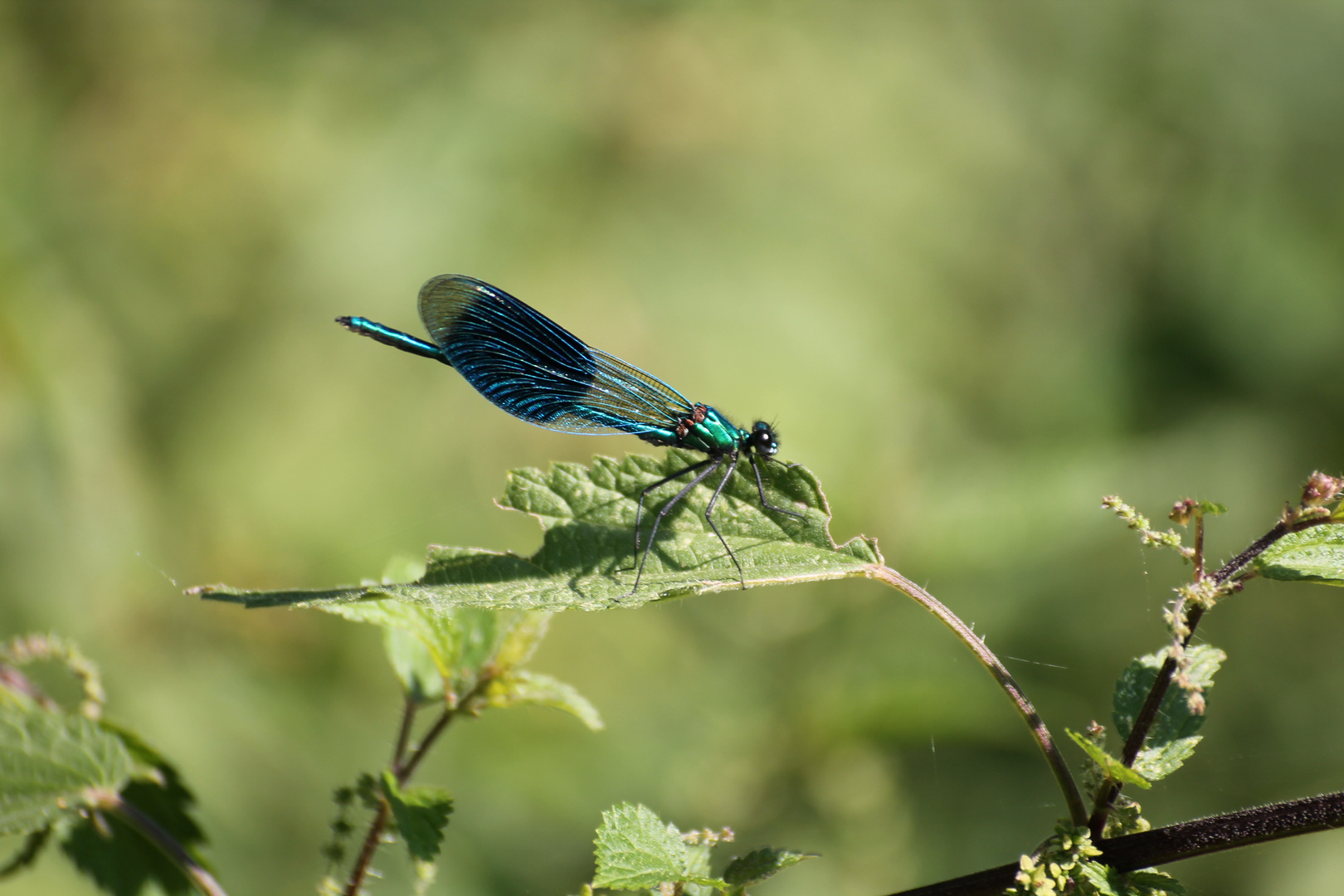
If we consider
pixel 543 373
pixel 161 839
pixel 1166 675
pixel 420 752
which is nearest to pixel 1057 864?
pixel 1166 675

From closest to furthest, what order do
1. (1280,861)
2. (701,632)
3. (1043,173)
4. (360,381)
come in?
1. (1280,861)
2. (701,632)
3. (360,381)
4. (1043,173)

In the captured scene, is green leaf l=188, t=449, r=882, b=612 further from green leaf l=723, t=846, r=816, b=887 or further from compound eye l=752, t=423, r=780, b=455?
compound eye l=752, t=423, r=780, b=455

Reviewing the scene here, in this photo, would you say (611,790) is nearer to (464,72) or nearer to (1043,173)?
(464,72)

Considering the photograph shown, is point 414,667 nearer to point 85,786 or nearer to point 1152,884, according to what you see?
point 85,786

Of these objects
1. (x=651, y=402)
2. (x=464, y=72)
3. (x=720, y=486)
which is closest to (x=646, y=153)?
(x=464, y=72)

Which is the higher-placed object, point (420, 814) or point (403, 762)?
point (403, 762)

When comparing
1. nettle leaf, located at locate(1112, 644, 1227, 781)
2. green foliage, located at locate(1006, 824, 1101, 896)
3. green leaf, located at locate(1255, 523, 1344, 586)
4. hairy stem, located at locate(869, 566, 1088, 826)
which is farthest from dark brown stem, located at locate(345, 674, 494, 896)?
green leaf, located at locate(1255, 523, 1344, 586)

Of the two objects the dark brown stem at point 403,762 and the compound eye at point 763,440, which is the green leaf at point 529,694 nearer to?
the dark brown stem at point 403,762

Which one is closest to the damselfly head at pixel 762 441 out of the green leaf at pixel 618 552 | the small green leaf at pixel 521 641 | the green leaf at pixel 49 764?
the green leaf at pixel 618 552
